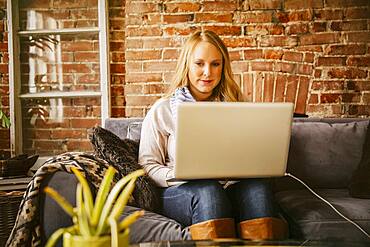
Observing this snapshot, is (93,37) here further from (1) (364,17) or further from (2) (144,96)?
(1) (364,17)

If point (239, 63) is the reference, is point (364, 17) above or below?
above

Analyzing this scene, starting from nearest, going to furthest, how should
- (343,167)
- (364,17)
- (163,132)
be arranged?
(163,132)
(343,167)
(364,17)

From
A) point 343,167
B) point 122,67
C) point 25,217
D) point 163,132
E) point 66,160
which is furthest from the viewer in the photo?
point 122,67

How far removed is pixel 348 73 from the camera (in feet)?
9.77

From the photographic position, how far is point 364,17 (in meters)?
2.96

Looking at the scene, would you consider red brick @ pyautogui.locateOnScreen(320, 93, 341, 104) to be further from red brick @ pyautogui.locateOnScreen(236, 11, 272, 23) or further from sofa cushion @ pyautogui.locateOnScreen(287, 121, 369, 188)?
sofa cushion @ pyautogui.locateOnScreen(287, 121, 369, 188)

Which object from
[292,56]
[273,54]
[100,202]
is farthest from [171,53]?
[100,202]

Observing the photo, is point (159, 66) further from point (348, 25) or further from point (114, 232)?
point (114, 232)

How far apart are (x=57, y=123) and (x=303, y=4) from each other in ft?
5.96

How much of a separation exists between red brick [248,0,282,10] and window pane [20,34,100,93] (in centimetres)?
106

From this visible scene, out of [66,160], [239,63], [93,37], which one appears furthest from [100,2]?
[66,160]

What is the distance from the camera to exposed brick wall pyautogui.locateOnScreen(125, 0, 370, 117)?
2.95m

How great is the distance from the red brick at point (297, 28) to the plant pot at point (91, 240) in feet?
7.74

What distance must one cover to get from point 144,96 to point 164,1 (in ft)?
2.01
